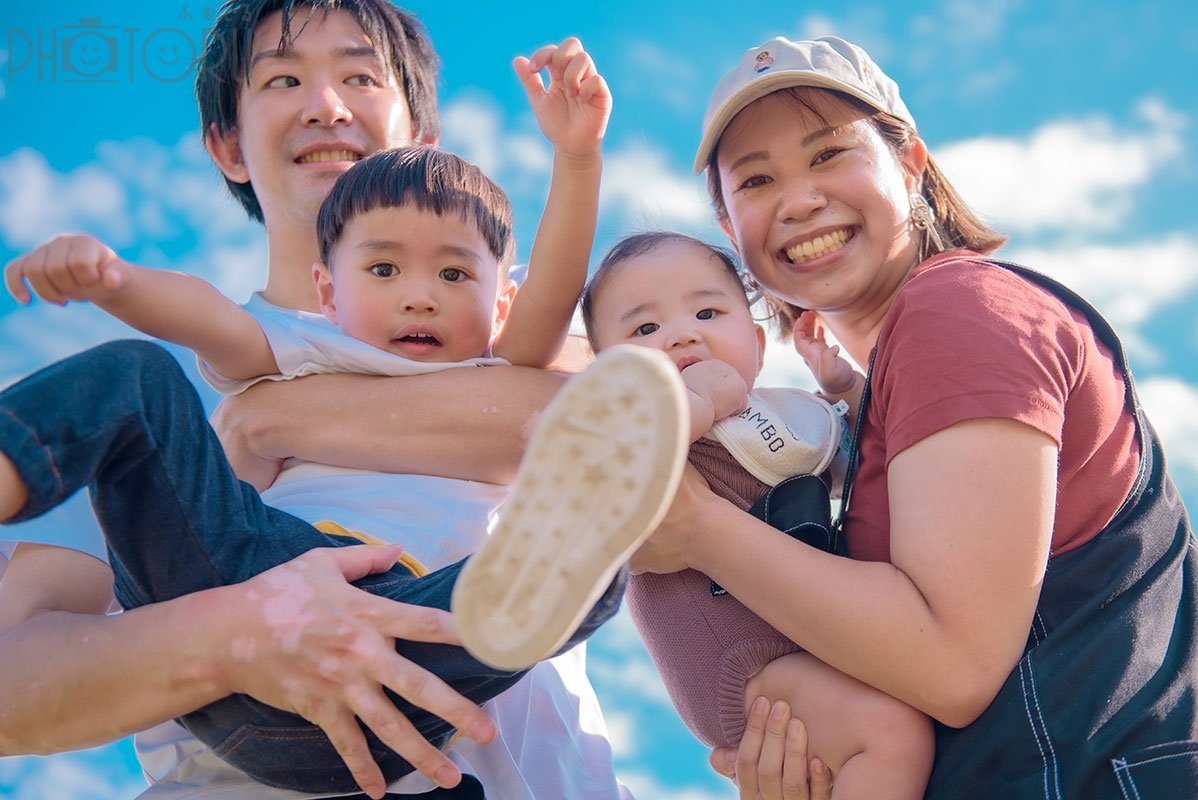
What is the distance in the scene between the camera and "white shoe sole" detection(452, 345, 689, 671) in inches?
72.3

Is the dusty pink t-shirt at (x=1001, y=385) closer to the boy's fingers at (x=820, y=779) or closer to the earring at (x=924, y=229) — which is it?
the boy's fingers at (x=820, y=779)

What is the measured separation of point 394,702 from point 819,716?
94 cm

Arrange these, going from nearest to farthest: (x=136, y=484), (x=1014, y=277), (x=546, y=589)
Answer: (x=546, y=589)
(x=136, y=484)
(x=1014, y=277)

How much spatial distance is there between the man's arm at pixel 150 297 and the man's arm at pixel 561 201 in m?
0.73

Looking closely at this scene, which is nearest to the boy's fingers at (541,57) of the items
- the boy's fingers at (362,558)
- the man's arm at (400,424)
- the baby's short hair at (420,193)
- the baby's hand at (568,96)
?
the baby's hand at (568,96)

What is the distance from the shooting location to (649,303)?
132 inches

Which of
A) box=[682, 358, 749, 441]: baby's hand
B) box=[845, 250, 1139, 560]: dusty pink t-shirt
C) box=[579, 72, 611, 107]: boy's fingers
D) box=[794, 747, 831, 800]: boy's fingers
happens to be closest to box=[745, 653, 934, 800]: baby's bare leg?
box=[794, 747, 831, 800]: boy's fingers

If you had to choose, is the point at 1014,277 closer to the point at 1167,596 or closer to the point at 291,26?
the point at 1167,596

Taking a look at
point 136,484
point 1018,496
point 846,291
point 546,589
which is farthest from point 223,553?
point 846,291

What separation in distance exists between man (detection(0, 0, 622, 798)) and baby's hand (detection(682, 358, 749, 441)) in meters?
0.42

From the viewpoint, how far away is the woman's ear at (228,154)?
4504mm

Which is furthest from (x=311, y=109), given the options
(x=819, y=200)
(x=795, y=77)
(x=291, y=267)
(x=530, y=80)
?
(x=819, y=200)

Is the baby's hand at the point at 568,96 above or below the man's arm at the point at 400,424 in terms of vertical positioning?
above

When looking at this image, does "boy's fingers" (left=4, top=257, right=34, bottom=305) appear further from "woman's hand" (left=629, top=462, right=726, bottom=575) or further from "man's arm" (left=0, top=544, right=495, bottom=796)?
"woman's hand" (left=629, top=462, right=726, bottom=575)
